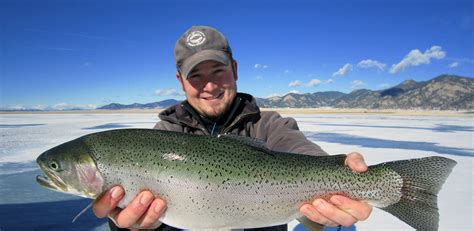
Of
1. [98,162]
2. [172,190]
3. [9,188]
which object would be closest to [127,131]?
[98,162]

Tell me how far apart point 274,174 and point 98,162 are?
141 cm

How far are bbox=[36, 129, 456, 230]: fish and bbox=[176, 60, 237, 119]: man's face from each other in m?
0.82

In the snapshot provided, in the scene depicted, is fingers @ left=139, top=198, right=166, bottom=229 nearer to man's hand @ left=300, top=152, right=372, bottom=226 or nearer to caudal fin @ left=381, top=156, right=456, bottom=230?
man's hand @ left=300, top=152, right=372, bottom=226

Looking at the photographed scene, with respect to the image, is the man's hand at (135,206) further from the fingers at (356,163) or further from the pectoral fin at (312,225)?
the fingers at (356,163)

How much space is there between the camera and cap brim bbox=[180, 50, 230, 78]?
3.36 m

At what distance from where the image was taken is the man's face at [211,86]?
3.51 meters

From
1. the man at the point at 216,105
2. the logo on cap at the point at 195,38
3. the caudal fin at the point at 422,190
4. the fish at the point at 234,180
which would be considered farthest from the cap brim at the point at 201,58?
the caudal fin at the point at 422,190

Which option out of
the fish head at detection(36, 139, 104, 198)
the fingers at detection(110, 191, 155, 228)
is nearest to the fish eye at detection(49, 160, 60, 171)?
the fish head at detection(36, 139, 104, 198)

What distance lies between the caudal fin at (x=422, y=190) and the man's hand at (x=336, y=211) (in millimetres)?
301

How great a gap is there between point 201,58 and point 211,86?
0.31 m

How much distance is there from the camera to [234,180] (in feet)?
8.78

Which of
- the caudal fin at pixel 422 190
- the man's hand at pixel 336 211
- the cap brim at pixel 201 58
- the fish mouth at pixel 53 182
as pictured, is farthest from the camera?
the cap brim at pixel 201 58

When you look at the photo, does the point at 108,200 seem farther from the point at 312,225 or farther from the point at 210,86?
the point at 312,225

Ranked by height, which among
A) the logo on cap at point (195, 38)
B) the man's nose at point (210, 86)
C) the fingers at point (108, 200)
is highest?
the logo on cap at point (195, 38)
